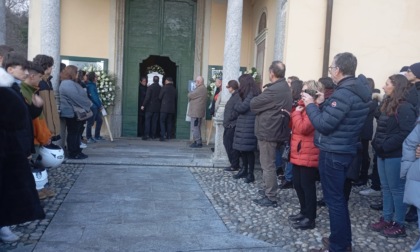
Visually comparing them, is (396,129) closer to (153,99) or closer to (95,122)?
(153,99)

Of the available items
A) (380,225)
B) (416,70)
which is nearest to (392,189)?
(380,225)

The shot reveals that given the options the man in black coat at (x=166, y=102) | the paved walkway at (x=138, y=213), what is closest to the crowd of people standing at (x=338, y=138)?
the paved walkway at (x=138, y=213)

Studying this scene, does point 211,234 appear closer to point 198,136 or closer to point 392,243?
point 392,243

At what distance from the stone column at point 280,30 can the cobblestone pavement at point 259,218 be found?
9.38ft

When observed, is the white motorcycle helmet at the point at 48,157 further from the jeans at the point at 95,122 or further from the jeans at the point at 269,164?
the jeans at the point at 95,122

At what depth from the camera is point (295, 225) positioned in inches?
189

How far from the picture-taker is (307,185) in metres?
4.60

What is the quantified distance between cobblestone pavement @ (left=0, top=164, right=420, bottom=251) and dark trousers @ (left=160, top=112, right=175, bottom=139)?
383cm

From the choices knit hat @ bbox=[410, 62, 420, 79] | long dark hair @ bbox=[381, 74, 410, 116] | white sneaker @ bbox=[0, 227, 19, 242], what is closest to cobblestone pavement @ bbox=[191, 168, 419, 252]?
long dark hair @ bbox=[381, 74, 410, 116]

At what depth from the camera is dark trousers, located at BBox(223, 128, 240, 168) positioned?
25.1ft

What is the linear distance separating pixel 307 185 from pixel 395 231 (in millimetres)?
1072

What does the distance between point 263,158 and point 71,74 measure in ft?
13.0

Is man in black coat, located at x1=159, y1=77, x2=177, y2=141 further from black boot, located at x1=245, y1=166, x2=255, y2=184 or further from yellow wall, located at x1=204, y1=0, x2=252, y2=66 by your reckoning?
black boot, located at x1=245, y1=166, x2=255, y2=184

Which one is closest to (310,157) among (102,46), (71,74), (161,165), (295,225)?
(295,225)
